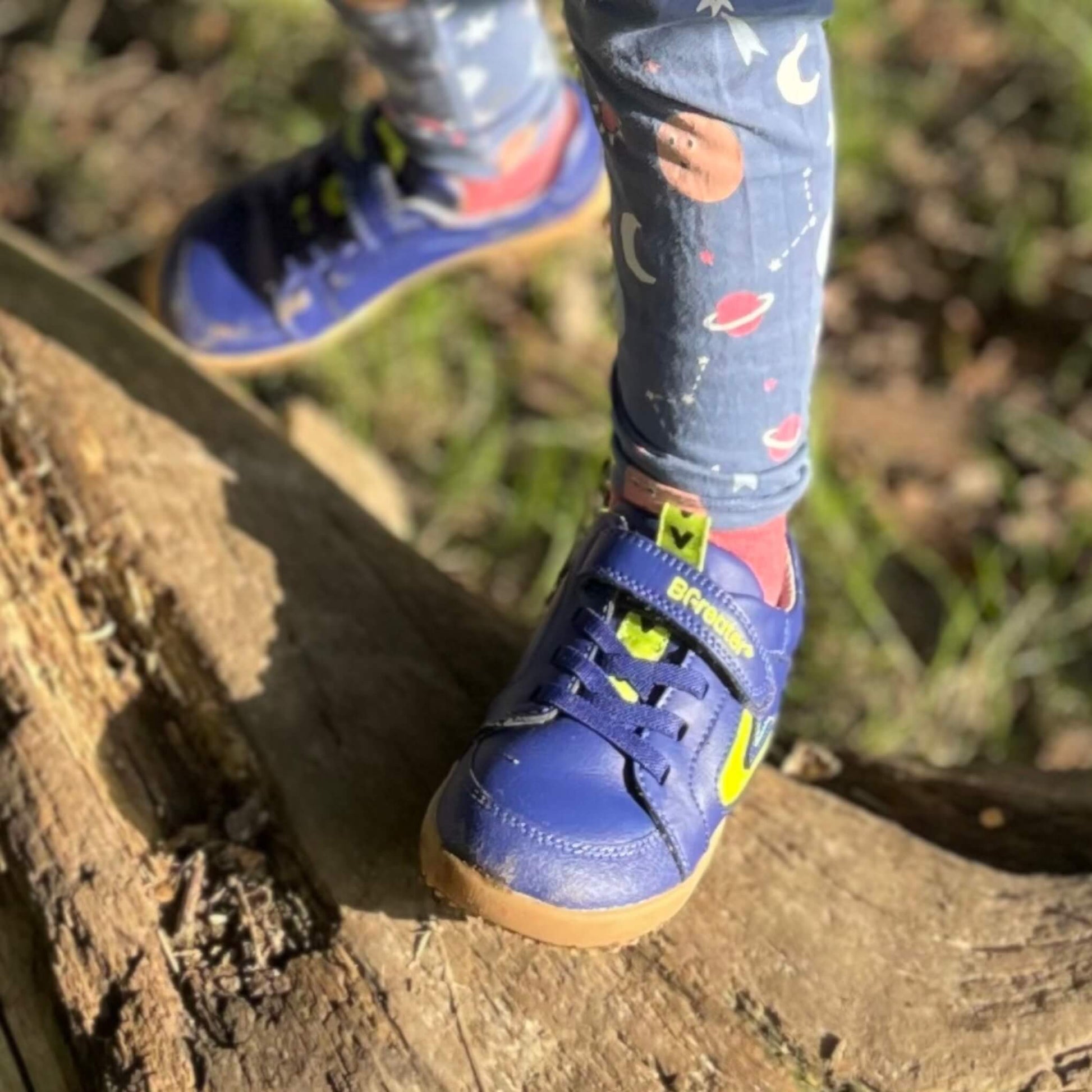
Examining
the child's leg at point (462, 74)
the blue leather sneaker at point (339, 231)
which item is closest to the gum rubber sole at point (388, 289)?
the blue leather sneaker at point (339, 231)

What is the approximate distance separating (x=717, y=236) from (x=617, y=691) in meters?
0.35

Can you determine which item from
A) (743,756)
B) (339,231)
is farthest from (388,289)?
(743,756)

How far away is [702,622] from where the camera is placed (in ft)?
3.65

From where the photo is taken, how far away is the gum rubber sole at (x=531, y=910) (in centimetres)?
104

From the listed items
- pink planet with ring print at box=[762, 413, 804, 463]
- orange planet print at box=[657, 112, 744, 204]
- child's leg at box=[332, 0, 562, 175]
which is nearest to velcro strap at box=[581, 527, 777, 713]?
pink planet with ring print at box=[762, 413, 804, 463]

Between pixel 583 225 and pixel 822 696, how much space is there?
25.8 inches

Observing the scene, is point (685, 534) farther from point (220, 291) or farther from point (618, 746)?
point (220, 291)

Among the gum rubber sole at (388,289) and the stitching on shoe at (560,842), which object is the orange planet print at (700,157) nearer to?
the stitching on shoe at (560,842)

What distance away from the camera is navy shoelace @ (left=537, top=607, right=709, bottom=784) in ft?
3.58

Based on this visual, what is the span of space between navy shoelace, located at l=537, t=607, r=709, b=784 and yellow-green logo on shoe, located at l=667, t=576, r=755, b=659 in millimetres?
36

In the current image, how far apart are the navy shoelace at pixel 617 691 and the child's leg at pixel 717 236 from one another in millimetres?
117

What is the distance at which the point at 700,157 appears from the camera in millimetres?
949

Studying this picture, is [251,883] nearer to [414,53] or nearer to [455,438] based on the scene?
[414,53]

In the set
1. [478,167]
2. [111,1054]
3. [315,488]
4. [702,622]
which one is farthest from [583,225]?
[111,1054]
